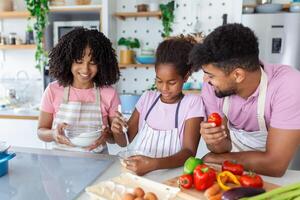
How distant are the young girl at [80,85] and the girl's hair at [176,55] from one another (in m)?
0.31

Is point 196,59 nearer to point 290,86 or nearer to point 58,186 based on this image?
point 290,86

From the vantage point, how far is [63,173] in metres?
0.93

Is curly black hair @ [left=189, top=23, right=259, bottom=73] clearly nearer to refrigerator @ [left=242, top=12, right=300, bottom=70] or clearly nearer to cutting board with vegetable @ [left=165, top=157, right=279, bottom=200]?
cutting board with vegetable @ [left=165, top=157, right=279, bottom=200]

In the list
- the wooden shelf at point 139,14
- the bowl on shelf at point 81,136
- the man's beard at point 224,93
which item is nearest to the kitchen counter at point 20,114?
the wooden shelf at point 139,14

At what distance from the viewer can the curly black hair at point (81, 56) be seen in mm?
1256

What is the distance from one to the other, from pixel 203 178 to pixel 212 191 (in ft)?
0.16

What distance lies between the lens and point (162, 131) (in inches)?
44.3

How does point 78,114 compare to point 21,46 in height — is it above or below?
below

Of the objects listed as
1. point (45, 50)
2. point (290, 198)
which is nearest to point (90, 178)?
point (290, 198)

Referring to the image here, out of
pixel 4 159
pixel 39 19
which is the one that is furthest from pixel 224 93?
pixel 39 19

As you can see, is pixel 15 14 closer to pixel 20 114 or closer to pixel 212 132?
pixel 20 114

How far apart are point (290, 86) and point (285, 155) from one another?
0.24 m

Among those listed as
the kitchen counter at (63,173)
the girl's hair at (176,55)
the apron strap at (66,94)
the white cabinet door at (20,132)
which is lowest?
the white cabinet door at (20,132)

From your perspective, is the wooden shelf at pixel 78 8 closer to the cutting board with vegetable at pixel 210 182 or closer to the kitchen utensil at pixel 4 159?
the kitchen utensil at pixel 4 159
